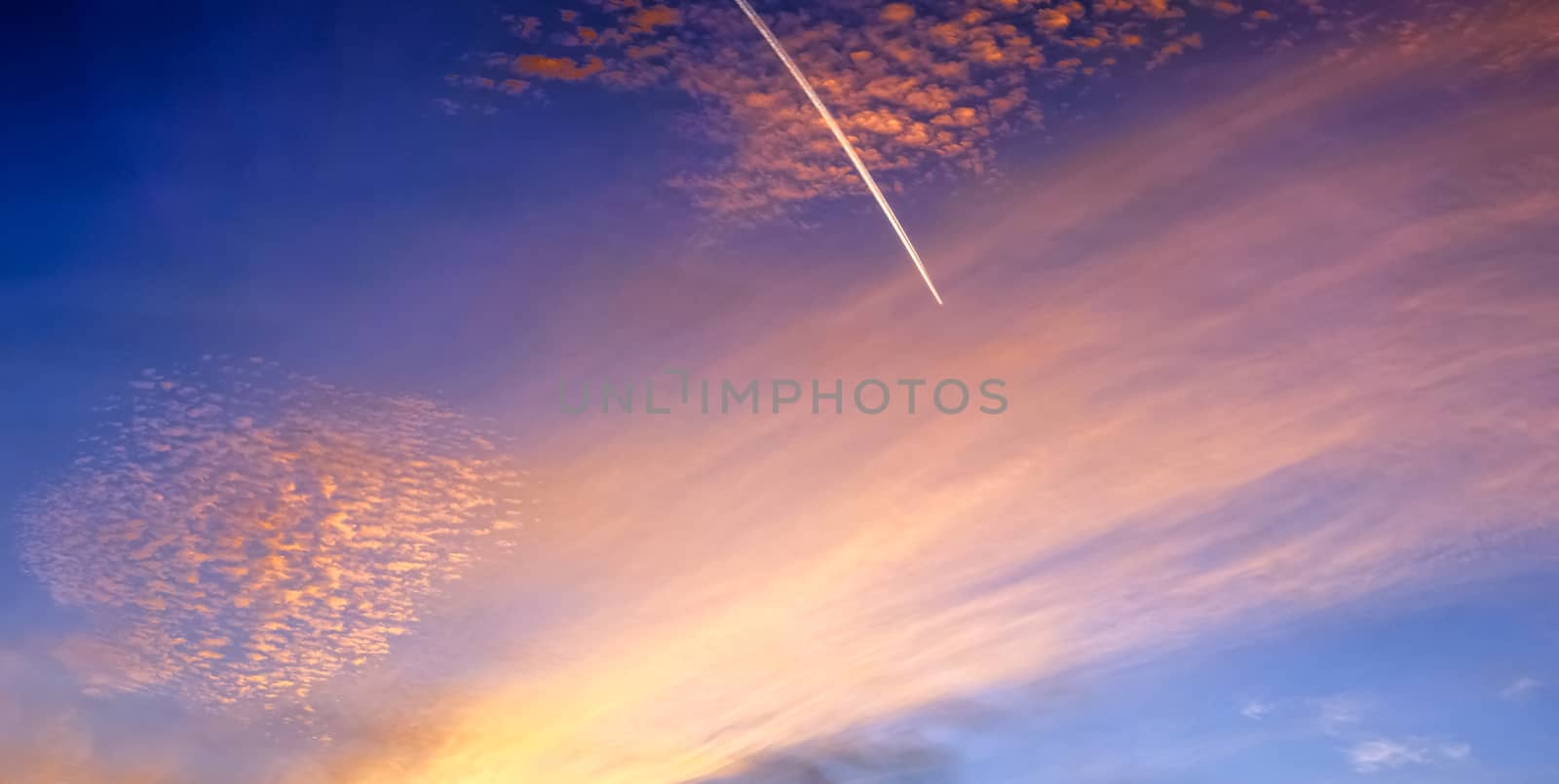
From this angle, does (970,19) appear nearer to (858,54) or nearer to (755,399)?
(858,54)

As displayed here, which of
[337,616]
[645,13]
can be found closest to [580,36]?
[645,13]

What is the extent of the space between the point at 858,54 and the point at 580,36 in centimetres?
310

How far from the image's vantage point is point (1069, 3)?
11.9 m

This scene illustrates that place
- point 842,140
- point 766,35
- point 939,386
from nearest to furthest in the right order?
point 766,35 → point 842,140 → point 939,386

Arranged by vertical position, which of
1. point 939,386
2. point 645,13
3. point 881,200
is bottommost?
point 939,386

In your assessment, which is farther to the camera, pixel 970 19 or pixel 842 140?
pixel 842 140

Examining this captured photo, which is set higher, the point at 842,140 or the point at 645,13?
the point at 645,13

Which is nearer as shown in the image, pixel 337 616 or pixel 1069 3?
pixel 1069 3

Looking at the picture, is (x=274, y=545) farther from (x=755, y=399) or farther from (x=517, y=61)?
(x=517, y=61)

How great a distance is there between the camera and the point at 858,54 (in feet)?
39.5

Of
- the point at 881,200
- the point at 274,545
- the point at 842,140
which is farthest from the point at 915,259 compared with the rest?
the point at 274,545

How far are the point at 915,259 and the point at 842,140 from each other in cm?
229

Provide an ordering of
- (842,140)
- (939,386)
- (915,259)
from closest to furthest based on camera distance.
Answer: (842,140) → (915,259) → (939,386)

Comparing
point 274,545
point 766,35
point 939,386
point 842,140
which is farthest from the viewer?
point 274,545
